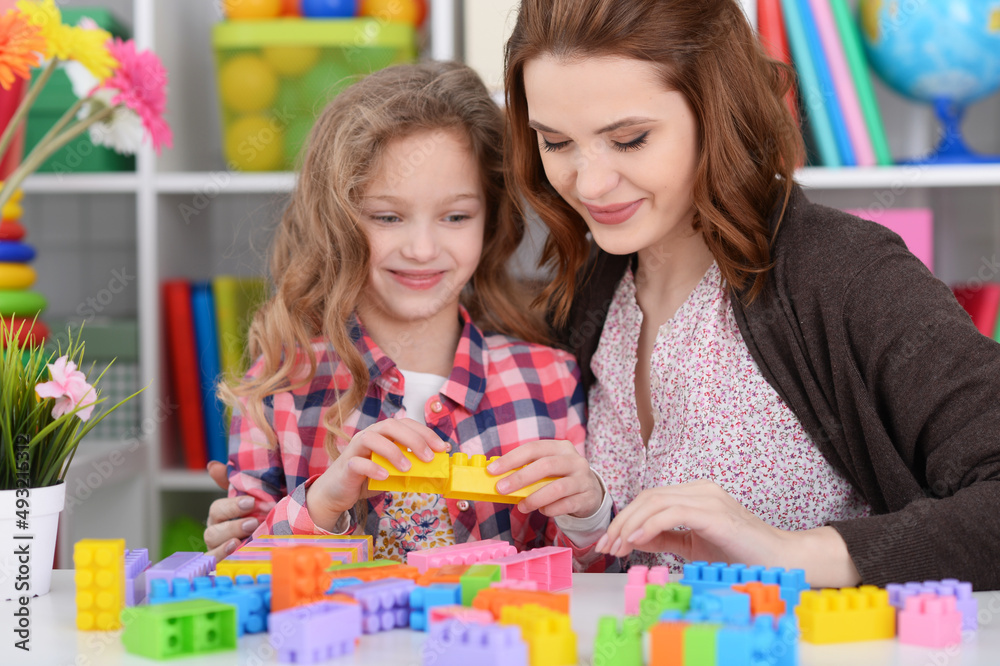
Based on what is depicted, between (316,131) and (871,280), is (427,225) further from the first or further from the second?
(871,280)

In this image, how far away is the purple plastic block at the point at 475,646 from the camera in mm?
583

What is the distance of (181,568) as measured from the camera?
0.77m

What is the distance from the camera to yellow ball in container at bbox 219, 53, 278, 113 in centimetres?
173

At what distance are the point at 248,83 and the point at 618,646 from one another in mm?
1433

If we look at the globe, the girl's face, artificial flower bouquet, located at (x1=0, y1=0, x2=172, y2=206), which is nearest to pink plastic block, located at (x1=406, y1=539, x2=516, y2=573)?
the girl's face

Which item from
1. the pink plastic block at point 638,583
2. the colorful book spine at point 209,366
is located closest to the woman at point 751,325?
the pink plastic block at point 638,583

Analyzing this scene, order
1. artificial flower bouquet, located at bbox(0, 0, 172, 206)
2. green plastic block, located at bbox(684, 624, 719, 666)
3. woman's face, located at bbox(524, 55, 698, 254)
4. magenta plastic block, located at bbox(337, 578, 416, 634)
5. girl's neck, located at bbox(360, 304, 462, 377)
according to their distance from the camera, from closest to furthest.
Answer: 1. green plastic block, located at bbox(684, 624, 719, 666)
2. magenta plastic block, located at bbox(337, 578, 416, 634)
3. woman's face, located at bbox(524, 55, 698, 254)
4. artificial flower bouquet, located at bbox(0, 0, 172, 206)
5. girl's neck, located at bbox(360, 304, 462, 377)

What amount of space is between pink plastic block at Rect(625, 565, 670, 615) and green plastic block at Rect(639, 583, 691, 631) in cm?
3

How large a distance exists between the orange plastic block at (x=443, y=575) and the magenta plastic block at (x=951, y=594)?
1.11 feet

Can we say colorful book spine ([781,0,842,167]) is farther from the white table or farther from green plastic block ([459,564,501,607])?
green plastic block ([459,564,501,607])

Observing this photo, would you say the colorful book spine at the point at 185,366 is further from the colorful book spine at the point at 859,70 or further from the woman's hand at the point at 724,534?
the colorful book spine at the point at 859,70

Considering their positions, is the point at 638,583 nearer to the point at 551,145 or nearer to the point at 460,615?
the point at 460,615

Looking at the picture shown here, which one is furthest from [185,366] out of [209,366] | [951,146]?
[951,146]

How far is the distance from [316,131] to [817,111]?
0.89 m
